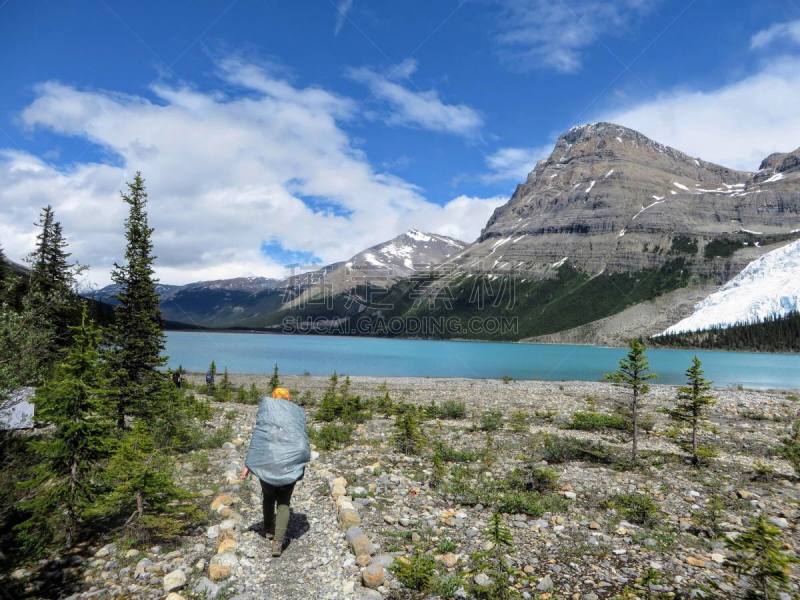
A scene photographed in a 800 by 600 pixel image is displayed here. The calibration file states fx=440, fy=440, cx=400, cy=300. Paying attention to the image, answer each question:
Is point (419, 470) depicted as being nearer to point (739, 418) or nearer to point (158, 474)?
point (158, 474)

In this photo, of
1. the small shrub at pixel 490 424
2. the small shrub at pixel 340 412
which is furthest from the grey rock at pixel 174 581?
the small shrub at pixel 490 424

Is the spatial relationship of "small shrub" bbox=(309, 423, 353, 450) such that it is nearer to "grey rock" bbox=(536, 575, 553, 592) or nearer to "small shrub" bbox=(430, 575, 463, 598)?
"small shrub" bbox=(430, 575, 463, 598)

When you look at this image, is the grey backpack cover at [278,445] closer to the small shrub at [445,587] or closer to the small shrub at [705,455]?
the small shrub at [445,587]

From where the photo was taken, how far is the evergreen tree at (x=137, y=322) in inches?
650

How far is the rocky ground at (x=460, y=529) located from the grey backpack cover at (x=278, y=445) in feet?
4.83

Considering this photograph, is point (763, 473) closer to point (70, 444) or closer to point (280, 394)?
point (280, 394)

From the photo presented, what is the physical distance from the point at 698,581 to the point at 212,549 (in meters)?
9.07

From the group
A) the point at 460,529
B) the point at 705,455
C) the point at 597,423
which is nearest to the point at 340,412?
the point at 597,423

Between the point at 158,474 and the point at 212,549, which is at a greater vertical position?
the point at 158,474

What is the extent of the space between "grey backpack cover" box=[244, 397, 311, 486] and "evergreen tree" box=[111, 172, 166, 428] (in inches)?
392

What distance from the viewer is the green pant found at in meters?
8.51

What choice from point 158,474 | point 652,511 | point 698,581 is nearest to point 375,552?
point 158,474

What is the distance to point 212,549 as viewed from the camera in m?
8.62

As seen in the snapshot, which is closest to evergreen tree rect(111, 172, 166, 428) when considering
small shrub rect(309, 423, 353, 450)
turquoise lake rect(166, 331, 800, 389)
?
small shrub rect(309, 423, 353, 450)
